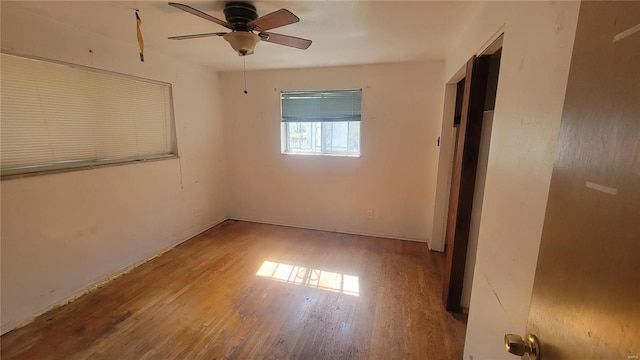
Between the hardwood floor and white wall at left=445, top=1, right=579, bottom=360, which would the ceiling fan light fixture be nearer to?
white wall at left=445, top=1, right=579, bottom=360

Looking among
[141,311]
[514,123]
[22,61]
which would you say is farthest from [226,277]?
[514,123]

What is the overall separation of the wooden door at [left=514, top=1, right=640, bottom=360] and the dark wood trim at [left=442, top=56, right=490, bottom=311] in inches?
47.8

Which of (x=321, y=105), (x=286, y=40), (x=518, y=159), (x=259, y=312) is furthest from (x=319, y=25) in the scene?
(x=259, y=312)

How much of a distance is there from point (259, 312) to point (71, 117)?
223 centimetres

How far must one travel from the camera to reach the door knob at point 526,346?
61cm

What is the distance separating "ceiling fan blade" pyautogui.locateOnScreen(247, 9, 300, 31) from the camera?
1.50m

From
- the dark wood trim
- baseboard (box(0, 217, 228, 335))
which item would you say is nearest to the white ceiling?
the dark wood trim

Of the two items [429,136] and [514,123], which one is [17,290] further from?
[429,136]

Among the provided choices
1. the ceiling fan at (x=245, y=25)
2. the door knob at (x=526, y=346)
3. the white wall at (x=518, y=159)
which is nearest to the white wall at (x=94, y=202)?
the ceiling fan at (x=245, y=25)

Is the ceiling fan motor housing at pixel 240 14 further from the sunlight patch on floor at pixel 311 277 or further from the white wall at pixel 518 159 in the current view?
the sunlight patch on floor at pixel 311 277

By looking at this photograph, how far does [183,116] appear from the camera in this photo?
10.6 feet

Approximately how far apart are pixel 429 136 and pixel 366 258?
1.65 metres

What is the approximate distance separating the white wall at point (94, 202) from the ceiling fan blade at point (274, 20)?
5.16 feet

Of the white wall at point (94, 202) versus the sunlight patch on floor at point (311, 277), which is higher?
the white wall at point (94, 202)
